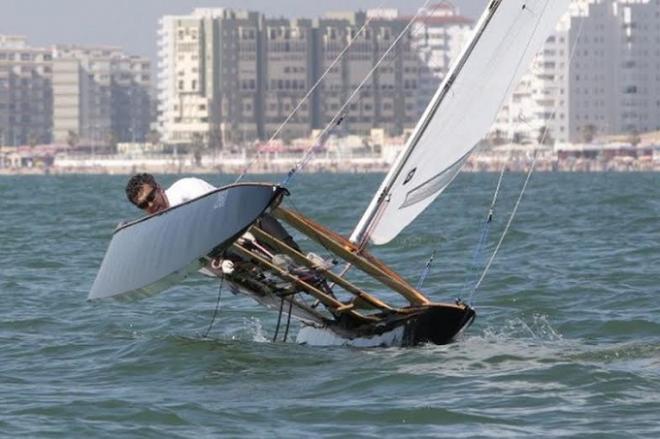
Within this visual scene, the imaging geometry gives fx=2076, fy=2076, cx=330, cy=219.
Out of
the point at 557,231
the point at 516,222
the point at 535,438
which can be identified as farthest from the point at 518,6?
the point at 516,222

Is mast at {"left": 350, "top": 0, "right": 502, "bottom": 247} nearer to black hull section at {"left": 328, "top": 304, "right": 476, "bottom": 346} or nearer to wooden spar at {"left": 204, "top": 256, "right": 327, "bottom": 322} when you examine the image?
black hull section at {"left": 328, "top": 304, "right": 476, "bottom": 346}

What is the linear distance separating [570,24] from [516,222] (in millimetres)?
151089

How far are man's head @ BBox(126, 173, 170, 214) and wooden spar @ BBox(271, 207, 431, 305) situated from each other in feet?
2.85

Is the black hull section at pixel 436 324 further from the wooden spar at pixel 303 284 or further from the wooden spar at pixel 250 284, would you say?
the wooden spar at pixel 250 284

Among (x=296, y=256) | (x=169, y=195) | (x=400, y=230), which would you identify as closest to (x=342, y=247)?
(x=296, y=256)

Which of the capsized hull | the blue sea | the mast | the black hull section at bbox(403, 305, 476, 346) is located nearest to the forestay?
the blue sea

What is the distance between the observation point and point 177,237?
15.2 metres

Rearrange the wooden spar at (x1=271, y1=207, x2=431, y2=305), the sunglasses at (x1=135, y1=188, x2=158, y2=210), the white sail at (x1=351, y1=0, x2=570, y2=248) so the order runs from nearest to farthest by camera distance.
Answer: the wooden spar at (x1=271, y1=207, x2=431, y2=305) → the sunglasses at (x1=135, y1=188, x2=158, y2=210) → the white sail at (x1=351, y1=0, x2=570, y2=248)

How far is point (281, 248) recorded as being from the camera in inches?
618

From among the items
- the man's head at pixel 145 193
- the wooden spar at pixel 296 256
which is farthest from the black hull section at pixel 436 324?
the man's head at pixel 145 193

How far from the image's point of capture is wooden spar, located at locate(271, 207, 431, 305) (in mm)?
15531

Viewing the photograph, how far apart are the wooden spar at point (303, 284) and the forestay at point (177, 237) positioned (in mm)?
484

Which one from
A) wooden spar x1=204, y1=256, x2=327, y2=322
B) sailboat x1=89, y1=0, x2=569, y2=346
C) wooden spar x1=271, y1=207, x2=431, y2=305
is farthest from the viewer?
wooden spar x1=204, y1=256, x2=327, y2=322

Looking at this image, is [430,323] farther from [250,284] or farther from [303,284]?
[250,284]
